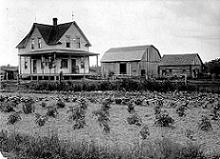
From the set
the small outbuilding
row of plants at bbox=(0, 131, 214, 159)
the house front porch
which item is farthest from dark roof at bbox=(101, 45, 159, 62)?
row of plants at bbox=(0, 131, 214, 159)

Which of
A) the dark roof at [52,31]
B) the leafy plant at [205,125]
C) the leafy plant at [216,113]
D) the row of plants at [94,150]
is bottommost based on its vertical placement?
the row of plants at [94,150]

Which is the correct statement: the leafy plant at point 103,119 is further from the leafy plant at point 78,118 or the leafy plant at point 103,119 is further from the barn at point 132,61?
the barn at point 132,61

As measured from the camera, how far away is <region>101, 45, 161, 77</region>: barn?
24.2 metres

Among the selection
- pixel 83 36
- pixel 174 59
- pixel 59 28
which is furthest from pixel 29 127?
pixel 83 36

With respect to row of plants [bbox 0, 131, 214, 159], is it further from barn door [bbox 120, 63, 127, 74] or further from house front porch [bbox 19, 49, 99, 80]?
barn door [bbox 120, 63, 127, 74]

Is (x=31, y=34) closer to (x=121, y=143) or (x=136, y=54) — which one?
(x=136, y=54)

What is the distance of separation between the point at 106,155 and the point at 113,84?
9.12m

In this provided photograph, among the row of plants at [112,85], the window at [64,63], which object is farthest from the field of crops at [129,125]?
the window at [64,63]

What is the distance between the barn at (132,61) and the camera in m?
24.2

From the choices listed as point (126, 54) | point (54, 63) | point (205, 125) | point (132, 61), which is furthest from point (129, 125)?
point (126, 54)

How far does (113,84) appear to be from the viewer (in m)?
14.4

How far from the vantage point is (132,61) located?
82.6 feet

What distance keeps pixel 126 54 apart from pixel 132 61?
730 millimetres

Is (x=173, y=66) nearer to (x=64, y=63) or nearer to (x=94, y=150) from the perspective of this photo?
(x=64, y=63)
